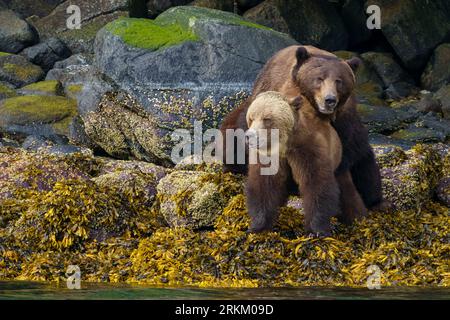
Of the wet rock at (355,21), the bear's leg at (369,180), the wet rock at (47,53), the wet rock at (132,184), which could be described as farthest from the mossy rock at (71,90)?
the bear's leg at (369,180)

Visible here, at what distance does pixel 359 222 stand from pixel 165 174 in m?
2.44

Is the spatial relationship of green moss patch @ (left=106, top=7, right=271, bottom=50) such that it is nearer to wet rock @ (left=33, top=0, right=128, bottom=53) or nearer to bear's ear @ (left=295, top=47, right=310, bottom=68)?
bear's ear @ (left=295, top=47, right=310, bottom=68)

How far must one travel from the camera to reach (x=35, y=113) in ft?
58.2

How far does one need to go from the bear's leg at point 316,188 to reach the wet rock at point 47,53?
15.4 metres

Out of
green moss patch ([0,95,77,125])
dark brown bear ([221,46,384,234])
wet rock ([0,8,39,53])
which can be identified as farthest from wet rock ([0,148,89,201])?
wet rock ([0,8,39,53])

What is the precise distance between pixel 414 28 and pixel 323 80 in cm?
1485

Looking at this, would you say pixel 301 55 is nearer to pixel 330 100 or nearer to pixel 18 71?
pixel 330 100

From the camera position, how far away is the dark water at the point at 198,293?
7.81 meters

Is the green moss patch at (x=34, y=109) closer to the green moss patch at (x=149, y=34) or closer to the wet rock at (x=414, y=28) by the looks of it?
the green moss patch at (x=149, y=34)

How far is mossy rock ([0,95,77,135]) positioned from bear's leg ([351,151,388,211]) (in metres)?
8.49

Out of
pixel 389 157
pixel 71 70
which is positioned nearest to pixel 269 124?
pixel 389 157

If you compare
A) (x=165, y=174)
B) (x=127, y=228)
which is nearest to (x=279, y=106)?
(x=127, y=228)

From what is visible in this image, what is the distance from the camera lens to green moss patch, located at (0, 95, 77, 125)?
57.3 ft

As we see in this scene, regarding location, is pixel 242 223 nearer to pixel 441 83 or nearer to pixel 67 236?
pixel 67 236
